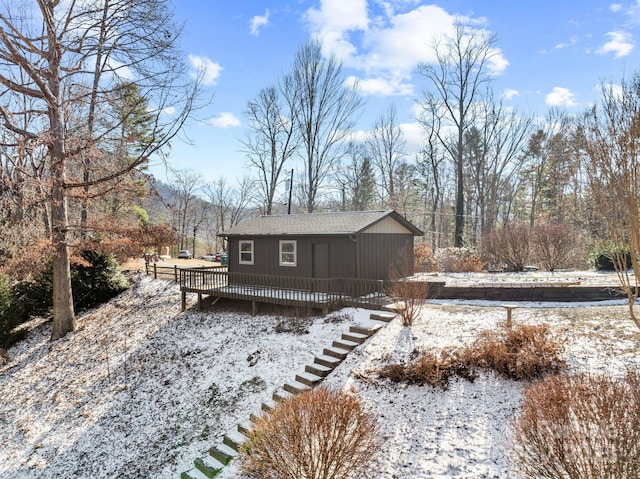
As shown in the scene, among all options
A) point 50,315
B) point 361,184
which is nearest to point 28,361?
point 50,315

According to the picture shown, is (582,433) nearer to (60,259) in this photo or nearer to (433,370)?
(433,370)

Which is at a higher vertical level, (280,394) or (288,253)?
(288,253)

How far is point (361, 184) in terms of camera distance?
1324 inches

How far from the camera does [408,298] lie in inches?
365

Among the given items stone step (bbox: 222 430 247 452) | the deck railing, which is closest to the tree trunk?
the deck railing

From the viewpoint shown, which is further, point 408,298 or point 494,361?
point 408,298

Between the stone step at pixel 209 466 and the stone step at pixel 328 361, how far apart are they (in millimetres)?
2924

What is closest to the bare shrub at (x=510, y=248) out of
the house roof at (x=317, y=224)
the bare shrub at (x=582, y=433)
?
the house roof at (x=317, y=224)

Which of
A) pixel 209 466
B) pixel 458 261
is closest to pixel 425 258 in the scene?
pixel 458 261

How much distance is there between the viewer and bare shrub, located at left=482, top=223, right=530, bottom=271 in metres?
17.9

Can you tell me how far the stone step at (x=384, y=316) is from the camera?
378 inches

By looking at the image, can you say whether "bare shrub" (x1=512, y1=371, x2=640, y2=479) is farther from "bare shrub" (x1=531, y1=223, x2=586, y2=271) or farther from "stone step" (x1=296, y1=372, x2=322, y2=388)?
"bare shrub" (x1=531, y1=223, x2=586, y2=271)

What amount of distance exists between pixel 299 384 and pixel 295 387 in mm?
144

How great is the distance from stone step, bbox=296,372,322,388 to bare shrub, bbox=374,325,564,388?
4.47 feet
